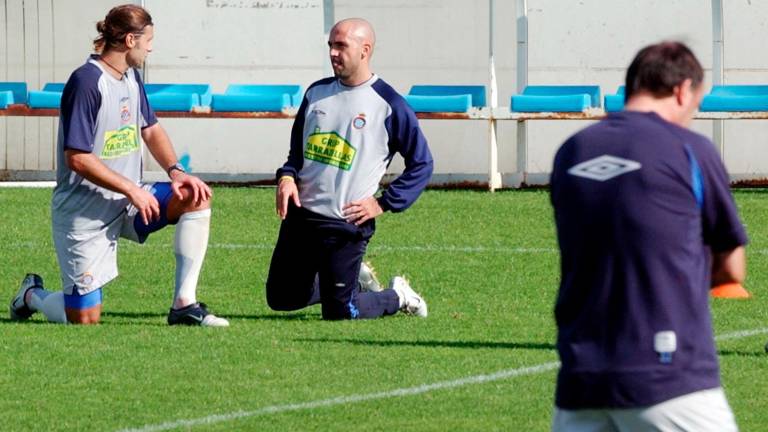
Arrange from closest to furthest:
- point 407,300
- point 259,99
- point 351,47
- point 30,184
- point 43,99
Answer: point 351,47
point 407,300
point 259,99
point 43,99
point 30,184

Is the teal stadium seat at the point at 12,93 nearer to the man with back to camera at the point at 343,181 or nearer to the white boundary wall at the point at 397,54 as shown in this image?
the white boundary wall at the point at 397,54

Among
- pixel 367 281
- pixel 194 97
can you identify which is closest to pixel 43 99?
pixel 194 97

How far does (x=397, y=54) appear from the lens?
22.7 metres

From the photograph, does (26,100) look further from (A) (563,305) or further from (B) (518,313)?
(A) (563,305)

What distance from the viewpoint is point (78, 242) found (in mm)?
10062

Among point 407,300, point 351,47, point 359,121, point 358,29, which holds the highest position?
point 358,29

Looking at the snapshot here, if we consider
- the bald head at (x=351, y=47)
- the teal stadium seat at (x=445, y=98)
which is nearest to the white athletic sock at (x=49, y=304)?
the bald head at (x=351, y=47)

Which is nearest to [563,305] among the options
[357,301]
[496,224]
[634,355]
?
[634,355]

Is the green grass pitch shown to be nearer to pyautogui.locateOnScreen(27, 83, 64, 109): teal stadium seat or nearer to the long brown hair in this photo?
the long brown hair

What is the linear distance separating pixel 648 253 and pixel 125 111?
242 inches

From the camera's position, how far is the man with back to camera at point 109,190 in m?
9.80

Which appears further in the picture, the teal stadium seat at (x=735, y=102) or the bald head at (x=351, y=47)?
the teal stadium seat at (x=735, y=102)

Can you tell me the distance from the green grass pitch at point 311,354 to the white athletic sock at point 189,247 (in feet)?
0.87

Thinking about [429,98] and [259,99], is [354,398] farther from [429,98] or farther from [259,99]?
[259,99]
